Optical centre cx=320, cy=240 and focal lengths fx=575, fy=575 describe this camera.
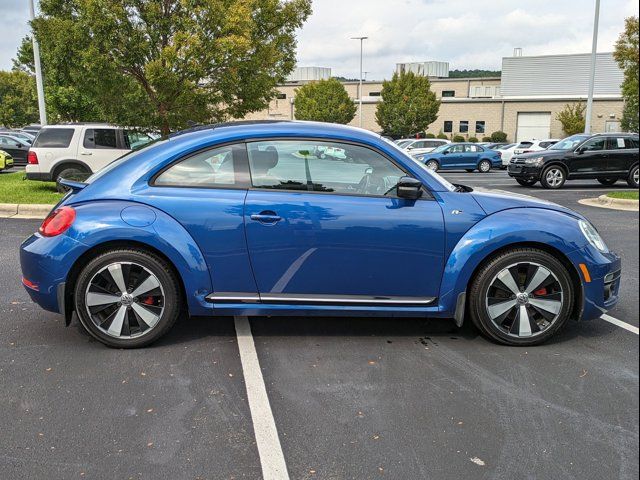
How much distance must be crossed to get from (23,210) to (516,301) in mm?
9546

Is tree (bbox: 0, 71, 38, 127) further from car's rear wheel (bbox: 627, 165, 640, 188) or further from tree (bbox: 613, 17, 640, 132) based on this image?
tree (bbox: 613, 17, 640, 132)

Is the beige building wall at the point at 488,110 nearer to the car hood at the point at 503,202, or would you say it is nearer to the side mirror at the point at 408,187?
the car hood at the point at 503,202

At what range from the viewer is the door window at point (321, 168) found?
4.14 metres

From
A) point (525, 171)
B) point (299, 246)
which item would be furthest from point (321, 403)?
point (525, 171)

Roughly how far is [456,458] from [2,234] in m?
8.04

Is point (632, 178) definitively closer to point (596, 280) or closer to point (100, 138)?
point (100, 138)

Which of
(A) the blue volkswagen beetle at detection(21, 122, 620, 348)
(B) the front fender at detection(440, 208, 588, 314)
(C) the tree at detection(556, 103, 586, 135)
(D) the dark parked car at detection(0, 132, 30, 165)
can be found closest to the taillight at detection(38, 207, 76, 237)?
(A) the blue volkswagen beetle at detection(21, 122, 620, 348)

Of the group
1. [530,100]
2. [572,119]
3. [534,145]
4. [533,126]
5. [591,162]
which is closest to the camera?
[591,162]

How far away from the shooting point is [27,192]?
12.6 m

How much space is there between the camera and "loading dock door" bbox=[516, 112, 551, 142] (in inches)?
2110

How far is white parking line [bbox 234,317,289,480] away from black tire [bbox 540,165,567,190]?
1511 cm

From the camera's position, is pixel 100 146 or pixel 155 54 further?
pixel 100 146

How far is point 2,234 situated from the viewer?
8641 millimetres

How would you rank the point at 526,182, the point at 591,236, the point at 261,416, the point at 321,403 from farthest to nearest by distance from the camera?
1. the point at 526,182
2. the point at 591,236
3. the point at 321,403
4. the point at 261,416
